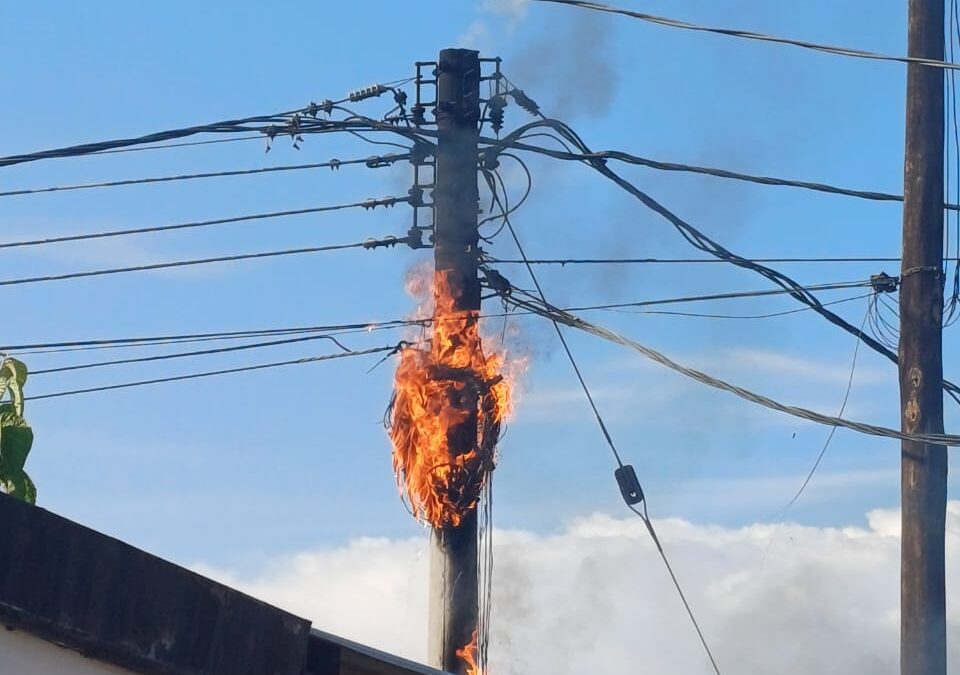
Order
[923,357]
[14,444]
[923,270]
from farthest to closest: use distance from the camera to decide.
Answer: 1. [923,270]
2. [923,357]
3. [14,444]

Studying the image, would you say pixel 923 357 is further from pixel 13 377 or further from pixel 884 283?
pixel 13 377

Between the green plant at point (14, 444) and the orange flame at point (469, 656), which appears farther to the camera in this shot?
the orange flame at point (469, 656)

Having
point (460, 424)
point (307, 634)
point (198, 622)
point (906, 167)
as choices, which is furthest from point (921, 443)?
point (198, 622)

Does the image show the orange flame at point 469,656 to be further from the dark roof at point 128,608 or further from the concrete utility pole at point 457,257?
the dark roof at point 128,608

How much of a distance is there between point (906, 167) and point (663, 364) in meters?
2.60

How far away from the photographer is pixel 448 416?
13086mm

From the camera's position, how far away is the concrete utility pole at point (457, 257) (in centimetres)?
1238

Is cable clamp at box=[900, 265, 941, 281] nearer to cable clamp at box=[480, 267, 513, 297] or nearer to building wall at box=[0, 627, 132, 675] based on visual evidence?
cable clamp at box=[480, 267, 513, 297]

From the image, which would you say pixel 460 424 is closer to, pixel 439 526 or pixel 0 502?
pixel 439 526

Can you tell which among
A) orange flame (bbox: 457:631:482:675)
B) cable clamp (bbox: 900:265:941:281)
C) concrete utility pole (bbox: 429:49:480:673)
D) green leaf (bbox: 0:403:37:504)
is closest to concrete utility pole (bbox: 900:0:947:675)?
cable clamp (bbox: 900:265:941:281)

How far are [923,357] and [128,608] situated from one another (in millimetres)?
6901

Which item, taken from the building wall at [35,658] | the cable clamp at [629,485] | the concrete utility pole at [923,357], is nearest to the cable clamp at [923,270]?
the concrete utility pole at [923,357]

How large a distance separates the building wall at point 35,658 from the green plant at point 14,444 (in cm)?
266

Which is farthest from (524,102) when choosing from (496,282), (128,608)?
(128,608)
